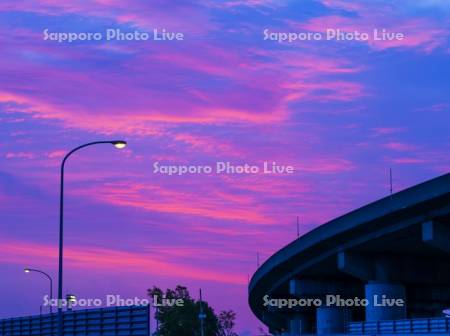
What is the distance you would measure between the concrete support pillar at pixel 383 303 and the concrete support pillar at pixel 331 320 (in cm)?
1411

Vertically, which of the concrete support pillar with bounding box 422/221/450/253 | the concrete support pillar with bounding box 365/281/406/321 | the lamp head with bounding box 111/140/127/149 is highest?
the lamp head with bounding box 111/140/127/149

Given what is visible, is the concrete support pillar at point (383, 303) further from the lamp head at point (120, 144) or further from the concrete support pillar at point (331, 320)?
the lamp head at point (120, 144)

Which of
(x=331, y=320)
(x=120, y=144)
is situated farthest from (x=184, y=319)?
(x=120, y=144)

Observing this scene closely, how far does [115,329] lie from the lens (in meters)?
36.1

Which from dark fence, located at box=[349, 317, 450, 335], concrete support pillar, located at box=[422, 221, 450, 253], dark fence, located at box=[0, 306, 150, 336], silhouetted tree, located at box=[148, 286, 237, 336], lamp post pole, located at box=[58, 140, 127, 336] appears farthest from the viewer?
silhouetted tree, located at box=[148, 286, 237, 336]

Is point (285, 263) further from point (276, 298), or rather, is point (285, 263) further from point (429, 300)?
point (276, 298)

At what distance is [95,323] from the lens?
3822cm

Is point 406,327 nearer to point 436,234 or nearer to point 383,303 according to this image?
point 436,234

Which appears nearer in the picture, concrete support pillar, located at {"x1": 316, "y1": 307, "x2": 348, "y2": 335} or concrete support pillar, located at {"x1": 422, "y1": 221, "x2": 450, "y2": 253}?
concrete support pillar, located at {"x1": 422, "y1": 221, "x2": 450, "y2": 253}

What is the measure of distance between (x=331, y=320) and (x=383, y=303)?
1692 centimetres

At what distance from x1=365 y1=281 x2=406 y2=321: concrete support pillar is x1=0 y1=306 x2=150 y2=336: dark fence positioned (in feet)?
70.1

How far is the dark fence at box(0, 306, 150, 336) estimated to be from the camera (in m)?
34.8

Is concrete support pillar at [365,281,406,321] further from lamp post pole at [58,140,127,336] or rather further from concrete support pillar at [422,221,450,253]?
lamp post pole at [58,140,127,336]

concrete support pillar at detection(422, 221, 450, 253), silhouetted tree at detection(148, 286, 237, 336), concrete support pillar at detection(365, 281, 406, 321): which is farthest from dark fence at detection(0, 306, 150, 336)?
silhouetted tree at detection(148, 286, 237, 336)
